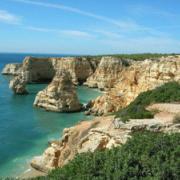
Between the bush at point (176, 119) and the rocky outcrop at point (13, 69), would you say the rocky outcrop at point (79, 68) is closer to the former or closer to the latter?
the rocky outcrop at point (13, 69)

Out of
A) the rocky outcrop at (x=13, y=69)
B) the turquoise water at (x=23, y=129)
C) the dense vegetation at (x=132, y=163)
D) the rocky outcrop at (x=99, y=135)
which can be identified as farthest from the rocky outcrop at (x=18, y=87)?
the dense vegetation at (x=132, y=163)

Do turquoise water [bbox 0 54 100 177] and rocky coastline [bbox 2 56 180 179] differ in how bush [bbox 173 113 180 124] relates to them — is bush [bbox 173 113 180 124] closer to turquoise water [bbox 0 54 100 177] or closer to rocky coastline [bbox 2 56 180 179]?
rocky coastline [bbox 2 56 180 179]

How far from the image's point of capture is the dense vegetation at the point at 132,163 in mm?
11805

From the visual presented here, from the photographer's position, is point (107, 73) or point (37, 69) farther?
point (37, 69)

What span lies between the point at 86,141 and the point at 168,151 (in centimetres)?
715

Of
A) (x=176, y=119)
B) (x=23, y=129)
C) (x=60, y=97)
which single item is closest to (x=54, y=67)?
(x=60, y=97)

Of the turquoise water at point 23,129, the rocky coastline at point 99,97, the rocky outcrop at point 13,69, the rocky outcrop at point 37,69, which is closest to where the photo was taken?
the rocky coastline at point 99,97

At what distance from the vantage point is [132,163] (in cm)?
1231

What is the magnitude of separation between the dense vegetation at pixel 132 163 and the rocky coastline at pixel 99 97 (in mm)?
1889

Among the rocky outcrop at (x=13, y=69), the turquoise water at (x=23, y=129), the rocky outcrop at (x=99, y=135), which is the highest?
the rocky outcrop at (x=99, y=135)

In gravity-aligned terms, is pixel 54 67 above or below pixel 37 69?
above

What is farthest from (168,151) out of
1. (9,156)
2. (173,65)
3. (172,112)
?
(173,65)

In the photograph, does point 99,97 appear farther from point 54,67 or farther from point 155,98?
point 54,67

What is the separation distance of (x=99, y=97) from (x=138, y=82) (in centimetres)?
698
